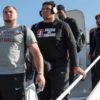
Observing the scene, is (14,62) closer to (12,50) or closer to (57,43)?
(12,50)

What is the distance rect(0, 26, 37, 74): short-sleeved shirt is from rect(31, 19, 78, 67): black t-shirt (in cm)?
54

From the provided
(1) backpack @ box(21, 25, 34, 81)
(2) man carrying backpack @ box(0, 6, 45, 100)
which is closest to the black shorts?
(2) man carrying backpack @ box(0, 6, 45, 100)

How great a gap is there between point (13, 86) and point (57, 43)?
0.94 m

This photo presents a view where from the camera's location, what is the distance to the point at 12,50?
18.1ft

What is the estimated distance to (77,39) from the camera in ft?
22.2

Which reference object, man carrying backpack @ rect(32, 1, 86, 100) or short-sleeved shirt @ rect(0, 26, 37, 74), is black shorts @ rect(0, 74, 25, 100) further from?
man carrying backpack @ rect(32, 1, 86, 100)

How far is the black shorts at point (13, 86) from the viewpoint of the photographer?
5.45 meters

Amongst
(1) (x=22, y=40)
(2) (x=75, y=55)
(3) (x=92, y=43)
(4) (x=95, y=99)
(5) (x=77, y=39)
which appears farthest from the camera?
(3) (x=92, y=43)

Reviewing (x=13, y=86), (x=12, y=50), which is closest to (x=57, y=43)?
(x=12, y=50)

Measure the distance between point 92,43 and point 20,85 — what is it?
2822 mm

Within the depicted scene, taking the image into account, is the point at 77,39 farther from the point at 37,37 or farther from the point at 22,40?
the point at 22,40

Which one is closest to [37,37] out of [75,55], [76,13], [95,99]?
[75,55]

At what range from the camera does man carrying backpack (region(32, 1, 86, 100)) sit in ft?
19.5

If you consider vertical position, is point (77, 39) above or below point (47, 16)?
below
